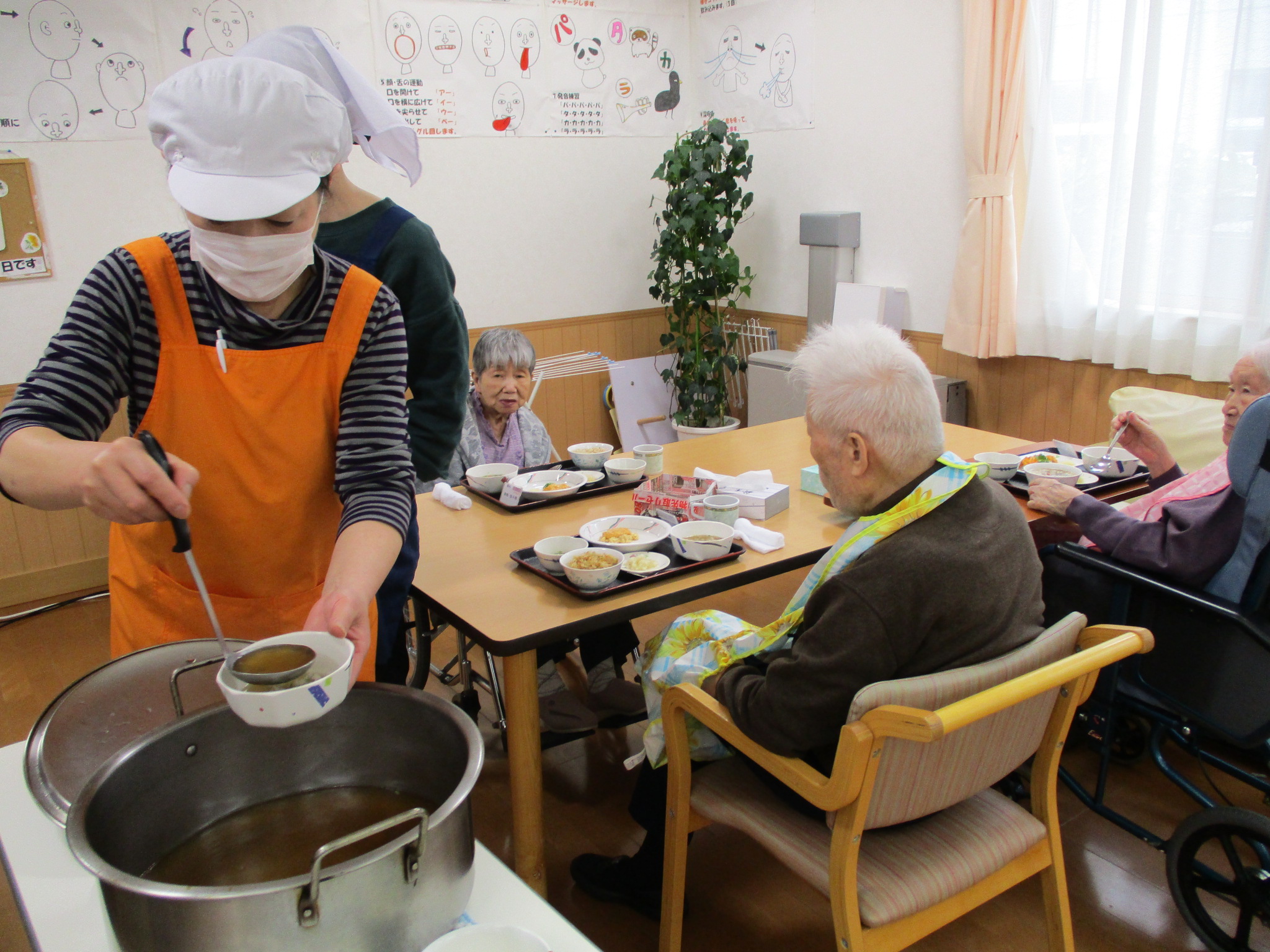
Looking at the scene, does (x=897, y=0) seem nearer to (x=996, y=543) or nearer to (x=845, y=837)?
(x=996, y=543)

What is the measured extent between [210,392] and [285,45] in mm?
666

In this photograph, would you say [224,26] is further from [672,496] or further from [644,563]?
[644,563]

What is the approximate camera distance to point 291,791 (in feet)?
3.09

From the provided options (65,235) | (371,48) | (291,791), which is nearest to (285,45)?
(291,791)

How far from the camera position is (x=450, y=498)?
2316mm

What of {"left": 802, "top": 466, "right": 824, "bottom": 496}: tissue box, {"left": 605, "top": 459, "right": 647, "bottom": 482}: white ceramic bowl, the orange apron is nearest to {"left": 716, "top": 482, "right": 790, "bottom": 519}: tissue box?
{"left": 802, "top": 466, "right": 824, "bottom": 496}: tissue box

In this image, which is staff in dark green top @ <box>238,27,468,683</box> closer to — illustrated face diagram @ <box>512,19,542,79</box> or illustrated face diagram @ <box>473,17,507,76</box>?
illustrated face diagram @ <box>473,17,507,76</box>

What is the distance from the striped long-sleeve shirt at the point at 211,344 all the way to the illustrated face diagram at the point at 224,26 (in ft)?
10.1

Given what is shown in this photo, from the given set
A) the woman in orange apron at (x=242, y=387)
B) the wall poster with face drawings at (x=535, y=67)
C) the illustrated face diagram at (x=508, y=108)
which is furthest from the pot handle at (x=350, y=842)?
the illustrated face diagram at (x=508, y=108)

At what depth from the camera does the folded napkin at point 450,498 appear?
7.57 feet

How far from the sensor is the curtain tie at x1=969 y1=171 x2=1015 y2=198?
3.66 meters

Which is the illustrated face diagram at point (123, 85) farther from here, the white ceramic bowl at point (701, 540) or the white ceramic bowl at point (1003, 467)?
the white ceramic bowl at point (1003, 467)

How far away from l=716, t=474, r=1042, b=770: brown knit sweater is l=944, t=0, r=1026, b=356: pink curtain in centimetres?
256

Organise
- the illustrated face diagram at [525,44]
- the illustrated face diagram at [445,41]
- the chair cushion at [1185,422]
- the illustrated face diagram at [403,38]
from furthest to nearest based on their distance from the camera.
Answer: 1. the illustrated face diagram at [525,44]
2. the illustrated face diagram at [445,41]
3. the illustrated face diagram at [403,38]
4. the chair cushion at [1185,422]
